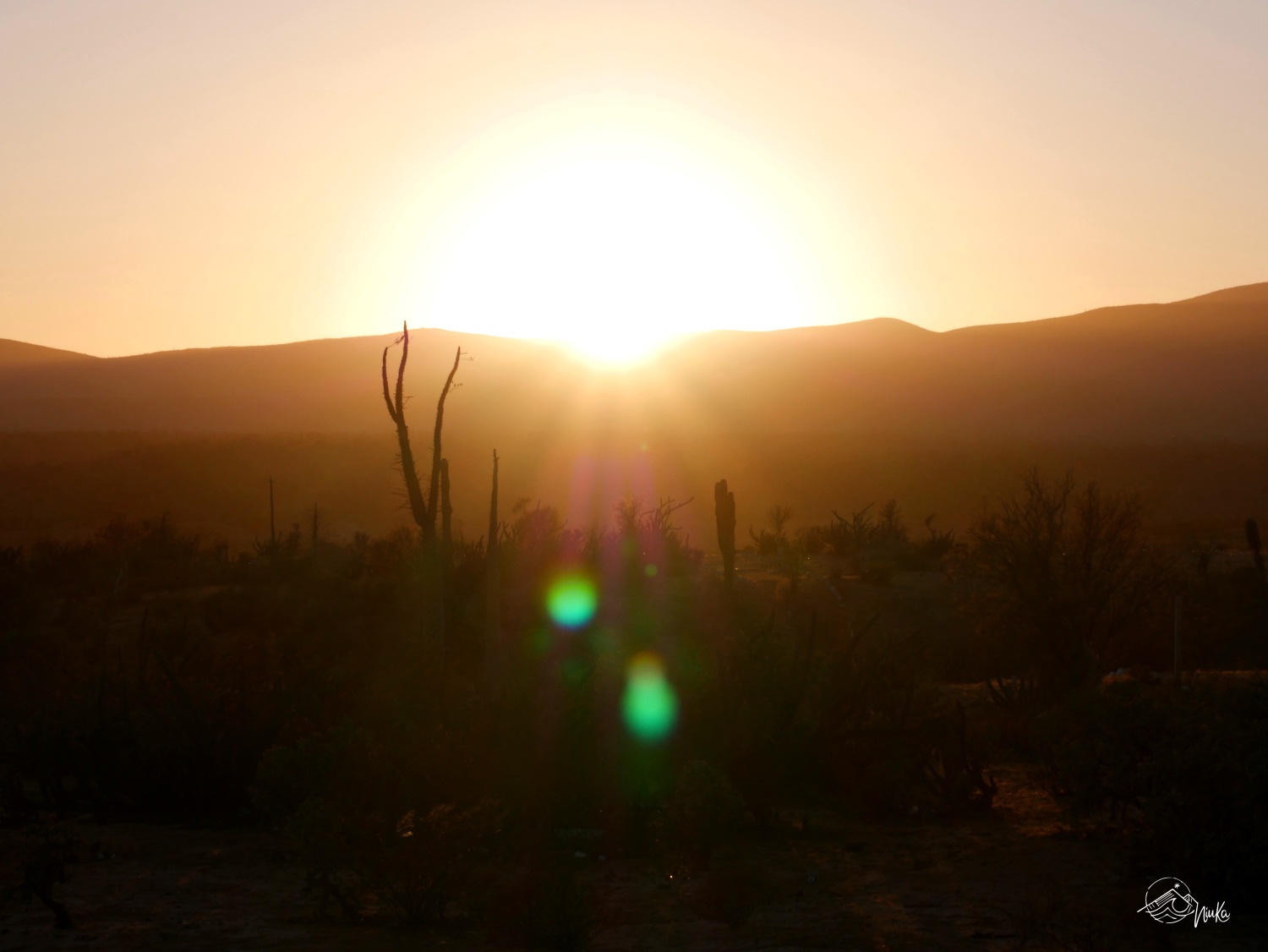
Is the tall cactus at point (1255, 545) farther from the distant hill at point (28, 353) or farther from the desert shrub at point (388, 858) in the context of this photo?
the distant hill at point (28, 353)

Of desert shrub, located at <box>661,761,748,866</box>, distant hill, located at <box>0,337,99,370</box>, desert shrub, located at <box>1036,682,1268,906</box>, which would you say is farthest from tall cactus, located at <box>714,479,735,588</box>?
distant hill, located at <box>0,337,99,370</box>

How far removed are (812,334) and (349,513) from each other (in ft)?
226

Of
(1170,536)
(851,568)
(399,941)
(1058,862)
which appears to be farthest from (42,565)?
(1170,536)

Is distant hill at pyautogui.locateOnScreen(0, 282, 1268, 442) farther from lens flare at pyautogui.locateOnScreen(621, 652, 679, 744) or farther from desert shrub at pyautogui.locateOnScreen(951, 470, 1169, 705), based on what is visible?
lens flare at pyautogui.locateOnScreen(621, 652, 679, 744)

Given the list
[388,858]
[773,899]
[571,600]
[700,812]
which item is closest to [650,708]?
[700,812]

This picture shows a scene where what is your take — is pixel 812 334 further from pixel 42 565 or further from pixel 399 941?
pixel 399 941

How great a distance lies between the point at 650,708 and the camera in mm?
9992

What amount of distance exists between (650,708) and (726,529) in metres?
12.5

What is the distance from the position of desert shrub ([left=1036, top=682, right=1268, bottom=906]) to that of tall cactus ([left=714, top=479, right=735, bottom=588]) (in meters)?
12.2

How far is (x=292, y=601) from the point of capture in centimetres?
2048

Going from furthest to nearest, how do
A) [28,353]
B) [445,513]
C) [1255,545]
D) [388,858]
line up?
[28,353] < [1255,545] < [445,513] < [388,858]

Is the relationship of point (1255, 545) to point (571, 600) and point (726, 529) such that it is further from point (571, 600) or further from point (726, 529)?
point (571, 600)

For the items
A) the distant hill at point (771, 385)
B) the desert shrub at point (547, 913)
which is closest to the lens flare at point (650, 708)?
the desert shrub at point (547, 913)

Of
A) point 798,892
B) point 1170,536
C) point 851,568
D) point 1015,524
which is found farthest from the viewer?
point 1170,536
